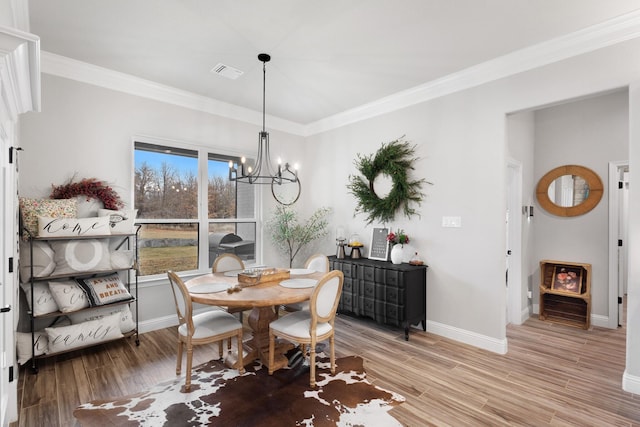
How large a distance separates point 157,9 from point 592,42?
3.54 metres

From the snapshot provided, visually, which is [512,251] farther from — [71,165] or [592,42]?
[71,165]

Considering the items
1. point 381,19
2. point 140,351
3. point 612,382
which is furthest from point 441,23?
point 140,351

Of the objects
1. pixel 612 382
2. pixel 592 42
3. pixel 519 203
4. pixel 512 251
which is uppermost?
pixel 592 42

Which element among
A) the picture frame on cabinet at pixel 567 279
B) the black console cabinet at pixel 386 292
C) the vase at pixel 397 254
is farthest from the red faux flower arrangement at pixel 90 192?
the picture frame on cabinet at pixel 567 279

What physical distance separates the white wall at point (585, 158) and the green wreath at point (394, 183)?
2012 millimetres

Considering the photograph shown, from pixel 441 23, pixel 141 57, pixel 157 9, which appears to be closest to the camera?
pixel 157 9

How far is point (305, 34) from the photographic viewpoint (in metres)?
2.74

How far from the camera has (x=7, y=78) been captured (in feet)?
4.44

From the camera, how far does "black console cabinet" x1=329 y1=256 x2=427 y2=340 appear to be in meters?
3.59

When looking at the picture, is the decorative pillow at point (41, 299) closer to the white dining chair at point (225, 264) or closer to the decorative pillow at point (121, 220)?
the decorative pillow at point (121, 220)

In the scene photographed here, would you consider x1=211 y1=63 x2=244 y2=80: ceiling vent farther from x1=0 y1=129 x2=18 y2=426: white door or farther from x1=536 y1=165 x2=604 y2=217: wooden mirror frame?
x1=536 y1=165 x2=604 y2=217: wooden mirror frame

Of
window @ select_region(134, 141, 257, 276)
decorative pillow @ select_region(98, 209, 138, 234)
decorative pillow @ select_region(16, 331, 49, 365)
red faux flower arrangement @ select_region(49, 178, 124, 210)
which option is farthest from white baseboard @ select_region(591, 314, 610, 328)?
decorative pillow @ select_region(16, 331, 49, 365)

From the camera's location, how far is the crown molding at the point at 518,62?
2.54m

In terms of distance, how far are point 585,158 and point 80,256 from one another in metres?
6.00
